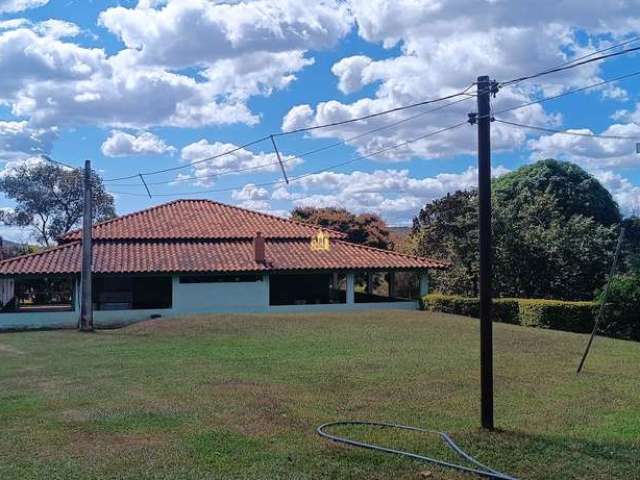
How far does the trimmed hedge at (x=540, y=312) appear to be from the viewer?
24422mm

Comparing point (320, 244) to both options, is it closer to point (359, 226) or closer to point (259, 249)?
point (259, 249)

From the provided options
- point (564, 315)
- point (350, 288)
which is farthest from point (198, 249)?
point (564, 315)

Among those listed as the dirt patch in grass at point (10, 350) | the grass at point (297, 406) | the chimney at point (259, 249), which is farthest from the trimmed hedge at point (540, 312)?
the dirt patch in grass at point (10, 350)

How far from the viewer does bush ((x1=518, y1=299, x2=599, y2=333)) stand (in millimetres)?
24375

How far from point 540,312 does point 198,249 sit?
52.2ft

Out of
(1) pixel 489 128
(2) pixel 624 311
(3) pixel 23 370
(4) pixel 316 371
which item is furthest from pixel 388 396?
(2) pixel 624 311

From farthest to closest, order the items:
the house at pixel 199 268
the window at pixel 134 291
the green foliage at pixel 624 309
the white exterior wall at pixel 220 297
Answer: the window at pixel 134 291 → the white exterior wall at pixel 220 297 → the house at pixel 199 268 → the green foliage at pixel 624 309

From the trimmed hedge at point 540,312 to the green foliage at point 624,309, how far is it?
0.59m

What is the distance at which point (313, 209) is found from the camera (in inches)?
2072

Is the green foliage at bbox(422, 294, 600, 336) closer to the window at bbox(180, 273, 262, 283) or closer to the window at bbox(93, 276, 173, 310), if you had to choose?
the window at bbox(180, 273, 262, 283)

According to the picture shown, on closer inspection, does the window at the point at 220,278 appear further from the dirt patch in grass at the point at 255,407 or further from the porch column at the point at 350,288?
the dirt patch in grass at the point at 255,407

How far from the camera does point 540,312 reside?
82.5ft

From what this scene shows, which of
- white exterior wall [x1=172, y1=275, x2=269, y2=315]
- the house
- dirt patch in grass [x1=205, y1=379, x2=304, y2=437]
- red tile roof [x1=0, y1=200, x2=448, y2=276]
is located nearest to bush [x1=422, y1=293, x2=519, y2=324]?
the house

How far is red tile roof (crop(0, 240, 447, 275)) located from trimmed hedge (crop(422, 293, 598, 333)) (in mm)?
4989
